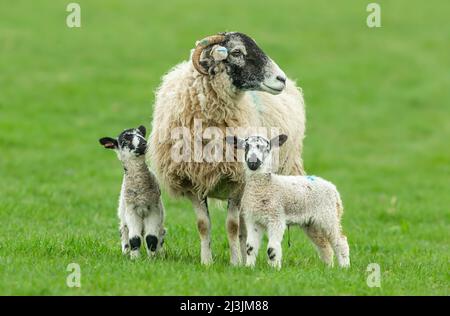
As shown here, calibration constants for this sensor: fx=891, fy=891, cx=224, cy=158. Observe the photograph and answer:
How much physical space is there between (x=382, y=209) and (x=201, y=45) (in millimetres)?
6868

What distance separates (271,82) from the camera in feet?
31.9

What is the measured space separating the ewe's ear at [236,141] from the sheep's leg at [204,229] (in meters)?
1.01

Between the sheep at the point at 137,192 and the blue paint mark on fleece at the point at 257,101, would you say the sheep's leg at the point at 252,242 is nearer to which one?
the sheep at the point at 137,192

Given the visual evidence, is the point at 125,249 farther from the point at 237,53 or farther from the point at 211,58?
the point at 237,53

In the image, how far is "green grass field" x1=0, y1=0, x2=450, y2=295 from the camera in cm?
865

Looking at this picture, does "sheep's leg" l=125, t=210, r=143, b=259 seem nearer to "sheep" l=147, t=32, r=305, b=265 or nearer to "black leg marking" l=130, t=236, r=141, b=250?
"black leg marking" l=130, t=236, r=141, b=250

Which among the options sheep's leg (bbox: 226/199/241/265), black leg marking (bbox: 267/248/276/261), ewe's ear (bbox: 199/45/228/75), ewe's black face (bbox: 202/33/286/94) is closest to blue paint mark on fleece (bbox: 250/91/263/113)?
ewe's black face (bbox: 202/33/286/94)

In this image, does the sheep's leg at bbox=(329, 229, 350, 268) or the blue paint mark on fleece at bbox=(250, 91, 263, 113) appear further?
the blue paint mark on fleece at bbox=(250, 91, 263, 113)

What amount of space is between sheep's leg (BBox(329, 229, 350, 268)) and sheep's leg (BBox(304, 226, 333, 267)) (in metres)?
0.13

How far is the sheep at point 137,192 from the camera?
9.53 meters

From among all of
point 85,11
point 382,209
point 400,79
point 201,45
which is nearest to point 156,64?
point 85,11

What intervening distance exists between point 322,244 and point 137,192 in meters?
2.15
